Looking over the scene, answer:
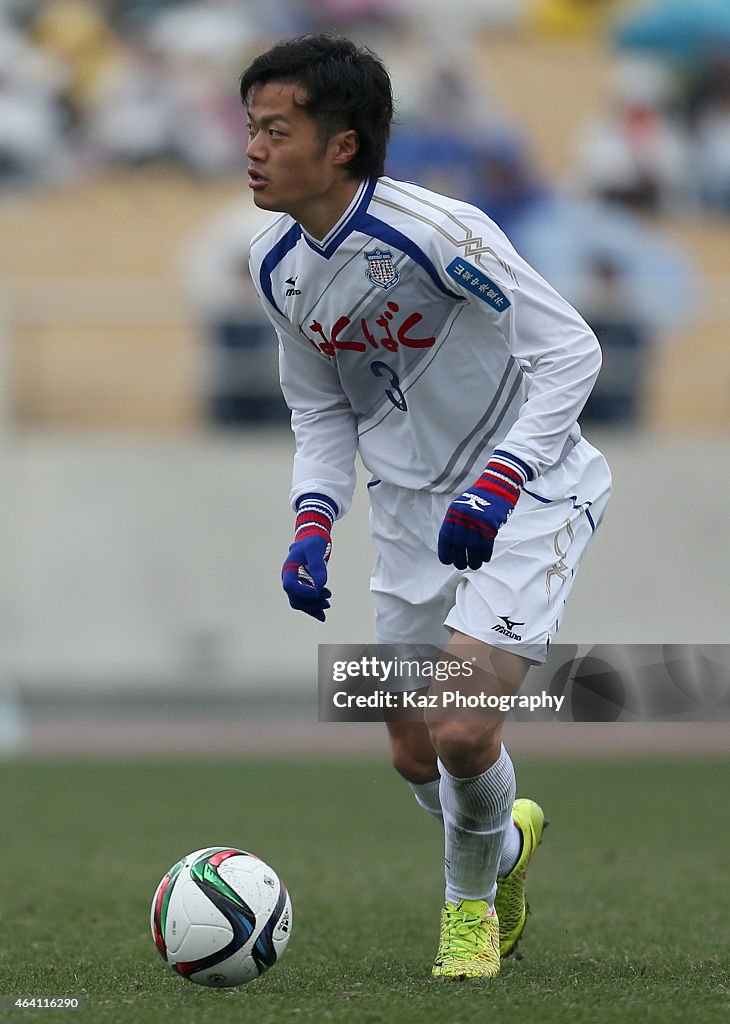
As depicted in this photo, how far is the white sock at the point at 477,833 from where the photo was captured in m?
4.52

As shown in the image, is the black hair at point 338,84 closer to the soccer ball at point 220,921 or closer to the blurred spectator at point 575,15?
the soccer ball at point 220,921

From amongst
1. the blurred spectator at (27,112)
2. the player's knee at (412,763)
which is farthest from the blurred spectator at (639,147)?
the player's knee at (412,763)

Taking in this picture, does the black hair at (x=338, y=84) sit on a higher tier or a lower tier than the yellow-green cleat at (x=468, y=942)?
higher

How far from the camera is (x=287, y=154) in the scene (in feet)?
14.5

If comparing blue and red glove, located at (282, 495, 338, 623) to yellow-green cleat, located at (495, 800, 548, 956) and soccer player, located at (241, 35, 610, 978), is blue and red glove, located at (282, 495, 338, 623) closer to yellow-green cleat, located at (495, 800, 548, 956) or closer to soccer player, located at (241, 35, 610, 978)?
soccer player, located at (241, 35, 610, 978)

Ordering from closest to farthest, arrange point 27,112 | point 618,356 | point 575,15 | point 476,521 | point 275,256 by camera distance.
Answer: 1. point 476,521
2. point 275,256
3. point 618,356
4. point 27,112
5. point 575,15

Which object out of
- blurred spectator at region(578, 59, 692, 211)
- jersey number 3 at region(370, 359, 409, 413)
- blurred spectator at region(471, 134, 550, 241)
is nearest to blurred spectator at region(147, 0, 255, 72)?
blurred spectator at region(471, 134, 550, 241)

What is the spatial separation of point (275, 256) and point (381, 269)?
342mm

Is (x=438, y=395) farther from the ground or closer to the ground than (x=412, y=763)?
farther from the ground

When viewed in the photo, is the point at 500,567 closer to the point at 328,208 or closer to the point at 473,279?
the point at 473,279

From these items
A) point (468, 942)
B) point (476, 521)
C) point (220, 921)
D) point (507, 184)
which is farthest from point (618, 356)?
→ point (220, 921)

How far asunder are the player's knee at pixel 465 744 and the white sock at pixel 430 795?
0.53 meters

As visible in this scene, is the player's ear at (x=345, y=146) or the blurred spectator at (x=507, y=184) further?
the blurred spectator at (x=507, y=184)

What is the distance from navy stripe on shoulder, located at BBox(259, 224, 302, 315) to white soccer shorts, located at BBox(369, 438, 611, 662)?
620 mm
